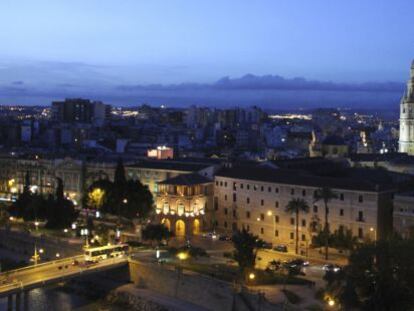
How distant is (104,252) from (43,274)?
560 centimetres

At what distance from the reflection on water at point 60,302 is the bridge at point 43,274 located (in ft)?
5.08

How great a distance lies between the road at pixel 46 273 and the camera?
38250mm

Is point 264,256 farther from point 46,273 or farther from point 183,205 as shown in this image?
point 46,273

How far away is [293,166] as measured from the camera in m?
62.3

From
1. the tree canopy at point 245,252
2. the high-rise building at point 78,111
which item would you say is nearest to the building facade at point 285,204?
the tree canopy at point 245,252

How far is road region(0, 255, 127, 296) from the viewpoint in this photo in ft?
125

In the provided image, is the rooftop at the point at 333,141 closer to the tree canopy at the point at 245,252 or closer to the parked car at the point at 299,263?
the parked car at the point at 299,263

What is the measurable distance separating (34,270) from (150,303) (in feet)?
23.8

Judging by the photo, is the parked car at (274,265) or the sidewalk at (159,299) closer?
the sidewalk at (159,299)

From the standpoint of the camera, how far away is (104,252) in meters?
46.0

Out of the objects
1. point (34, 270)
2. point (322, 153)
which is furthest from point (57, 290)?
point (322, 153)

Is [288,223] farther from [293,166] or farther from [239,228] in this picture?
[293,166]

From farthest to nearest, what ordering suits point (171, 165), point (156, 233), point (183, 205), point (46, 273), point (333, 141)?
point (333, 141) < point (171, 165) < point (183, 205) < point (156, 233) < point (46, 273)

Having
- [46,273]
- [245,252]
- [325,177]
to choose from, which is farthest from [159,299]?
[325,177]
